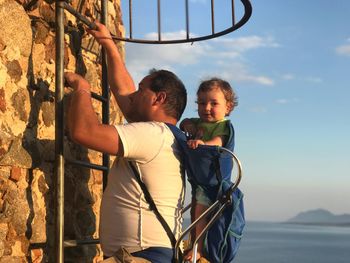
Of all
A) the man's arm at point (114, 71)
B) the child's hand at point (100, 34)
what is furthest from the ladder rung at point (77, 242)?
the child's hand at point (100, 34)

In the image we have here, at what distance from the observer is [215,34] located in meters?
4.09

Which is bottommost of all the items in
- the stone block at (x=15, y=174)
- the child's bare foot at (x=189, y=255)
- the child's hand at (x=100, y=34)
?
the child's bare foot at (x=189, y=255)

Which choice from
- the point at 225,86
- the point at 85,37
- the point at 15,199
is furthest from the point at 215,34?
the point at 15,199

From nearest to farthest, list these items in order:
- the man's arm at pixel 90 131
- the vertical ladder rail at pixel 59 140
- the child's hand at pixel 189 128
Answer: the man's arm at pixel 90 131 → the vertical ladder rail at pixel 59 140 → the child's hand at pixel 189 128

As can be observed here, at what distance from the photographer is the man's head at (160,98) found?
10.6ft

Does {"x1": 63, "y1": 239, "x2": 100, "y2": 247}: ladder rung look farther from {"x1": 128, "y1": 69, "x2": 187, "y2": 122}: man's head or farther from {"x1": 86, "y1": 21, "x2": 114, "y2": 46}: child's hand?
{"x1": 86, "y1": 21, "x2": 114, "y2": 46}: child's hand

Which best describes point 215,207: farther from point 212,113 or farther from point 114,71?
point 114,71

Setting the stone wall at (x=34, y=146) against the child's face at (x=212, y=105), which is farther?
the child's face at (x=212, y=105)

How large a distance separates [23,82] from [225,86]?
4.34 feet

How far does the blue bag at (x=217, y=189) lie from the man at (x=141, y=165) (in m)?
0.07

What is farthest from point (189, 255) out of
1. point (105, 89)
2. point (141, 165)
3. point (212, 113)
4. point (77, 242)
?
point (105, 89)

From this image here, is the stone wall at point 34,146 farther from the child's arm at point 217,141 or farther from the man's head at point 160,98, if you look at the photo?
the child's arm at point 217,141

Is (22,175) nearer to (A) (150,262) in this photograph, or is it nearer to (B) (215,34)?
(A) (150,262)

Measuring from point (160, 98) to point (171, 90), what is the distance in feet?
0.23
